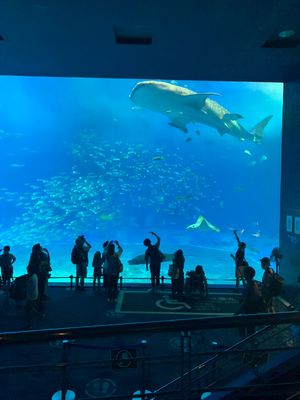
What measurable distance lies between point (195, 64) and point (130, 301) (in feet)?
20.4

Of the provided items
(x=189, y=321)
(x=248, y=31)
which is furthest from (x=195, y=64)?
(x=189, y=321)

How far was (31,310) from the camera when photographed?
269 inches

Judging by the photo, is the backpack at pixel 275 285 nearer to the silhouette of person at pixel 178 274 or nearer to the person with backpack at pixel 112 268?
the silhouette of person at pixel 178 274

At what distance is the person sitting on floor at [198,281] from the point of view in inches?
358

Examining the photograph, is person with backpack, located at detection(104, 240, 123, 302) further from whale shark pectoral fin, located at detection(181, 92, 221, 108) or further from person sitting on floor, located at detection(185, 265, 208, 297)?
whale shark pectoral fin, located at detection(181, 92, 221, 108)

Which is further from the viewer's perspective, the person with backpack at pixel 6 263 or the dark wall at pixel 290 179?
the dark wall at pixel 290 179

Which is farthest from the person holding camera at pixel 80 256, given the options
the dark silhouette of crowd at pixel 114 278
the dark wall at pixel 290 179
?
the dark wall at pixel 290 179

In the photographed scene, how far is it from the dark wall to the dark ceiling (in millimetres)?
711

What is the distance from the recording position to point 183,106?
17.3 metres

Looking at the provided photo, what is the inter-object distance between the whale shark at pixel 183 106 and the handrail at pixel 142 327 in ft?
47.7

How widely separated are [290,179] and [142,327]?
9.15 metres

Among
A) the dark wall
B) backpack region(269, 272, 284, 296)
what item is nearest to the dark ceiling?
the dark wall

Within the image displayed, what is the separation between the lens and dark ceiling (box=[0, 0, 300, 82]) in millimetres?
5547

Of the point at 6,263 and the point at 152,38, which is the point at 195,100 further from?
the point at 6,263
